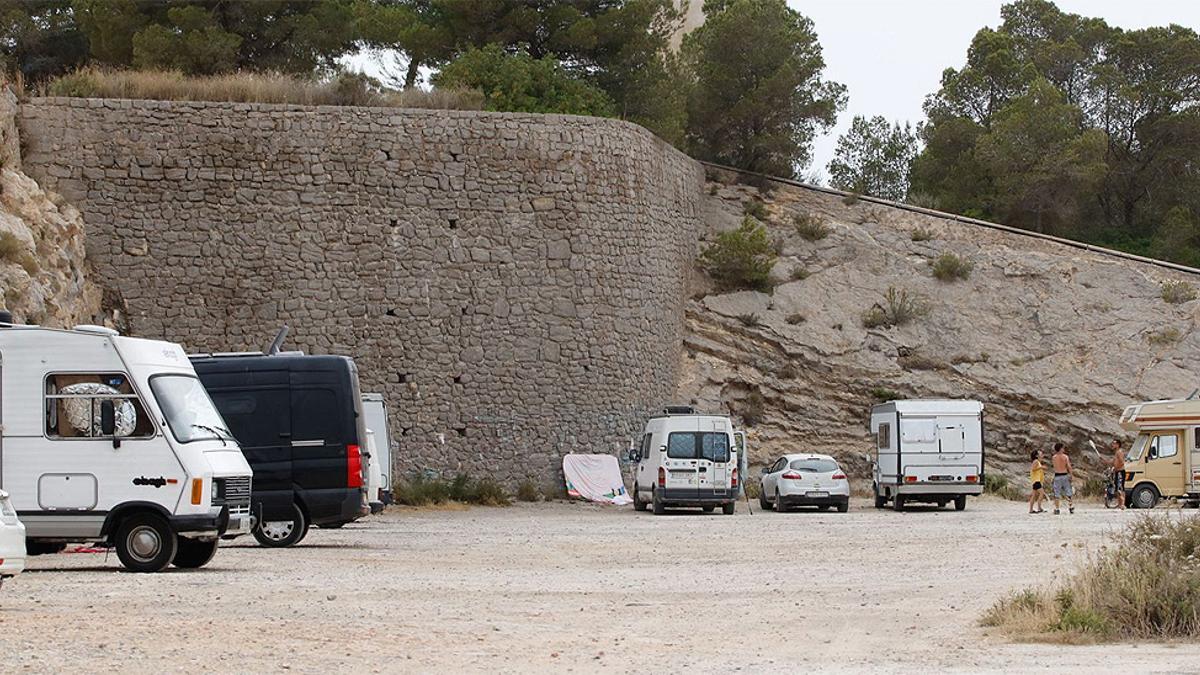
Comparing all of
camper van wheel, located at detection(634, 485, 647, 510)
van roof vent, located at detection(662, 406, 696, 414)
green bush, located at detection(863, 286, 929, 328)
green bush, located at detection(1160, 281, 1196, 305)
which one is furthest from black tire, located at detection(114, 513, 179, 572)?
green bush, located at detection(1160, 281, 1196, 305)

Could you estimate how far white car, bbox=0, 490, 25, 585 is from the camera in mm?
12156

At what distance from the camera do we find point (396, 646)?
Answer: 10.5 m

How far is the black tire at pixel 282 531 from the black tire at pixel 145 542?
3891mm

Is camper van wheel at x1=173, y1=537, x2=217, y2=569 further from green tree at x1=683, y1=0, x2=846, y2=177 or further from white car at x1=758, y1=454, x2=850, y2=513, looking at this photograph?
green tree at x1=683, y1=0, x2=846, y2=177

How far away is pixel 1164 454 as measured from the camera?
34281 mm

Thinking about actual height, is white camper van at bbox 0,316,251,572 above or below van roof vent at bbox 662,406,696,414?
below

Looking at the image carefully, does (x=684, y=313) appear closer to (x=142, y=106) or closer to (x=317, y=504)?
(x=142, y=106)

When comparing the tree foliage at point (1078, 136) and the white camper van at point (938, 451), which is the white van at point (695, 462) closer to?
the white camper van at point (938, 451)

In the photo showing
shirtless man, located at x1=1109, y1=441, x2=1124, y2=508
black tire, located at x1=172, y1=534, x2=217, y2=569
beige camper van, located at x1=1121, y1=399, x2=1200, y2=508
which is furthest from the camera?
shirtless man, located at x1=1109, y1=441, x2=1124, y2=508

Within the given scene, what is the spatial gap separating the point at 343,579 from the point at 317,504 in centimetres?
462

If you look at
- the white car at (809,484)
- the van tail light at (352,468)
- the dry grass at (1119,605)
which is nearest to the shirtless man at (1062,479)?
the white car at (809,484)

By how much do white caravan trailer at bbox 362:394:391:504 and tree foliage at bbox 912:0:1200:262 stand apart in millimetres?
25702

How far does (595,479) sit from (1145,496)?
12085 mm

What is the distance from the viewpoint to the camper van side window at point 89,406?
A: 16078mm
